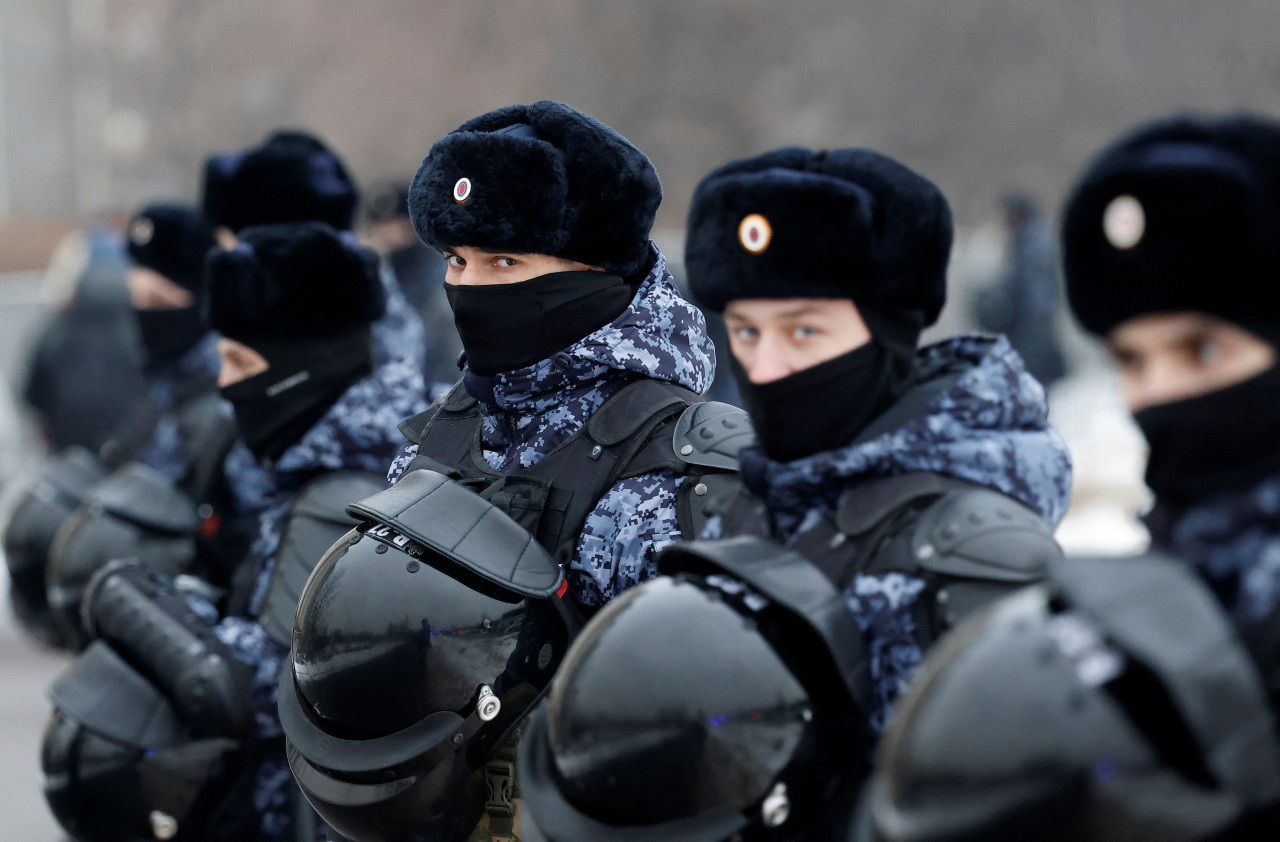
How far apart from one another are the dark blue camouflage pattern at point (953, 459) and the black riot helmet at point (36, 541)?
3849mm

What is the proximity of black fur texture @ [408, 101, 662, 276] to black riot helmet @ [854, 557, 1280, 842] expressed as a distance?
4.69 feet

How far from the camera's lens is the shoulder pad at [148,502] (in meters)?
4.52

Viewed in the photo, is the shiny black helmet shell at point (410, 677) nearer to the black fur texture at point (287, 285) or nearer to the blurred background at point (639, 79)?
the black fur texture at point (287, 285)

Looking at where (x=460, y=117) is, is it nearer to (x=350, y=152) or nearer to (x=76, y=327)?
(x=350, y=152)

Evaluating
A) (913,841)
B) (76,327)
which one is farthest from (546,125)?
(76,327)

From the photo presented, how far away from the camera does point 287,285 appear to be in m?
3.88

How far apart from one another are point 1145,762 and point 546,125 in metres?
1.80

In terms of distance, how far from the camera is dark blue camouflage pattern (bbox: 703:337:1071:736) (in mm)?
2254

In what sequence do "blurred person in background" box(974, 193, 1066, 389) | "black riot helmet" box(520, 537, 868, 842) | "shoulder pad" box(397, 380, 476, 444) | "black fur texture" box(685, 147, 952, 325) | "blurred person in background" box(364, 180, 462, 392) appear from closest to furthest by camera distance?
1. "black riot helmet" box(520, 537, 868, 842)
2. "black fur texture" box(685, 147, 952, 325)
3. "shoulder pad" box(397, 380, 476, 444)
4. "blurred person in background" box(364, 180, 462, 392)
5. "blurred person in background" box(974, 193, 1066, 389)

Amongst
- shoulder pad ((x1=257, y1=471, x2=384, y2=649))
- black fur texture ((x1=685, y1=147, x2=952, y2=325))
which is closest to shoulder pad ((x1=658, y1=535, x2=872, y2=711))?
black fur texture ((x1=685, y1=147, x2=952, y2=325))

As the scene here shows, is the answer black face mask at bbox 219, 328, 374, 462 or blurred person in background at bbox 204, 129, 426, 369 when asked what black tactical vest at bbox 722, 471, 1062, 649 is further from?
blurred person in background at bbox 204, 129, 426, 369

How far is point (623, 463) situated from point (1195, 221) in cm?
131

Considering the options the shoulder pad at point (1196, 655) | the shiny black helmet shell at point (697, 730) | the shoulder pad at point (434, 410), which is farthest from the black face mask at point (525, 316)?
the shoulder pad at point (1196, 655)

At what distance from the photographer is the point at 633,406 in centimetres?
294
